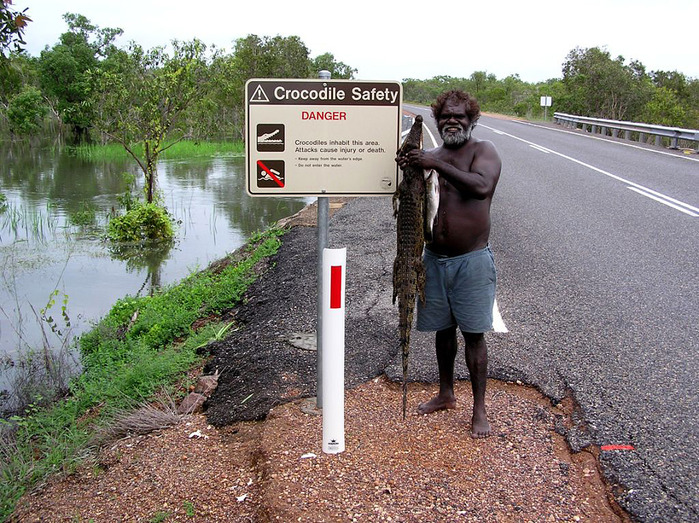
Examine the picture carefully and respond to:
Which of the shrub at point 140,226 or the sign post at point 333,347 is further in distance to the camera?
the shrub at point 140,226

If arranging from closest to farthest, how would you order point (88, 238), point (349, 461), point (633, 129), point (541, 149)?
1. point (349, 461)
2. point (88, 238)
3. point (541, 149)
4. point (633, 129)

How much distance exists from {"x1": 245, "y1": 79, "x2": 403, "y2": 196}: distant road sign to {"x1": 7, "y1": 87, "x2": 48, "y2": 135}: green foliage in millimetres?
35812

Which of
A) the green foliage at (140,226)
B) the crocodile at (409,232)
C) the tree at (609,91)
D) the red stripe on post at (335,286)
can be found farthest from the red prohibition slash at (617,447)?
the tree at (609,91)

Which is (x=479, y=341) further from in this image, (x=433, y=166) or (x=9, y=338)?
(x=9, y=338)

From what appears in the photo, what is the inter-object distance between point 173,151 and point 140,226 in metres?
19.2

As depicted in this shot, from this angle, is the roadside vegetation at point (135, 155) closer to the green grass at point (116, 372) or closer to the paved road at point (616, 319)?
the green grass at point (116, 372)

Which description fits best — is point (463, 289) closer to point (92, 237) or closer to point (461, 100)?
point (461, 100)

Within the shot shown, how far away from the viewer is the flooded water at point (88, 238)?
9.41 metres

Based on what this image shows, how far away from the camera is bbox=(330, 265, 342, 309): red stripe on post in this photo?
10.3 feet

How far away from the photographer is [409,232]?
131 inches

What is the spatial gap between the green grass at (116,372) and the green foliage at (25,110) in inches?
1219

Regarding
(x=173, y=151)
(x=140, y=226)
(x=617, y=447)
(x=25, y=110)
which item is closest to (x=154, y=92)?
(x=140, y=226)

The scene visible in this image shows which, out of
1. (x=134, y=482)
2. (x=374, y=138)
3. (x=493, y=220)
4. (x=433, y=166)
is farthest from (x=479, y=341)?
(x=493, y=220)

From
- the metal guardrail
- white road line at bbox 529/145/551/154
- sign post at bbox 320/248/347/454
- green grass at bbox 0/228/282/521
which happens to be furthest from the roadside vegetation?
white road line at bbox 529/145/551/154
